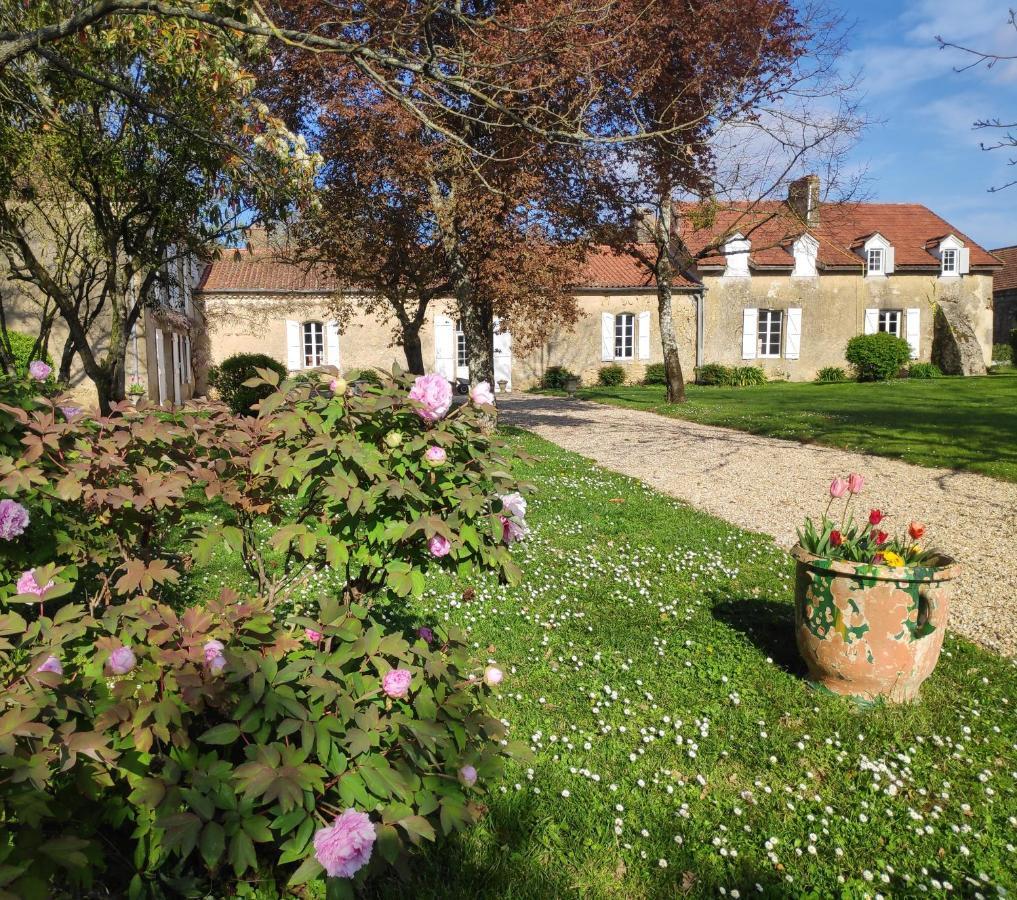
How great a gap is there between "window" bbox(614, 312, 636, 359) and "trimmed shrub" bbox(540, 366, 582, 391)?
1.93m

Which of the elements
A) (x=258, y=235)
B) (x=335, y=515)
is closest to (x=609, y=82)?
(x=335, y=515)

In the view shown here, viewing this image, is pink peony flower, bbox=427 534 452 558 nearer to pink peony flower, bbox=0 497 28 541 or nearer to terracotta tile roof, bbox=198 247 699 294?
pink peony flower, bbox=0 497 28 541

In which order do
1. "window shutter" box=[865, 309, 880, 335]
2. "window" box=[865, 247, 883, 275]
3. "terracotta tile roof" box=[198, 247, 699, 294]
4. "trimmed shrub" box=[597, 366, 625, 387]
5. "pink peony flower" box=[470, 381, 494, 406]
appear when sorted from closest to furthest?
"pink peony flower" box=[470, 381, 494, 406], "terracotta tile roof" box=[198, 247, 699, 294], "trimmed shrub" box=[597, 366, 625, 387], "window shutter" box=[865, 309, 880, 335], "window" box=[865, 247, 883, 275]

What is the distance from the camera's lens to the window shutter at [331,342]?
79.3ft

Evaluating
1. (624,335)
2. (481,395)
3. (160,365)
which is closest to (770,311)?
(624,335)

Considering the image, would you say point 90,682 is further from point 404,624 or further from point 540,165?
point 540,165

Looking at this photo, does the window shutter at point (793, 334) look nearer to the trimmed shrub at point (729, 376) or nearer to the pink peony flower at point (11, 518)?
the trimmed shrub at point (729, 376)

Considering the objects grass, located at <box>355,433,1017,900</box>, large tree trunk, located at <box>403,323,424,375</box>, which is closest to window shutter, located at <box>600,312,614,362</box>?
large tree trunk, located at <box>403,323,424,375</box>

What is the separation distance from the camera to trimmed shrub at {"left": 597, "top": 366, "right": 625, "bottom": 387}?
2548 cm

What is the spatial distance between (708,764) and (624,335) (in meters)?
24.0

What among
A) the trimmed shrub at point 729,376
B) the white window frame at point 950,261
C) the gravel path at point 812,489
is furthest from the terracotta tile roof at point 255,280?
the white window frame at point 950,261

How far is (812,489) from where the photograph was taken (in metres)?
7.72

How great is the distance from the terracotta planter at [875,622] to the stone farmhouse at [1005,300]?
36.6 metres

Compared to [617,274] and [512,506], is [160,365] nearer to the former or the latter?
[617,274]
